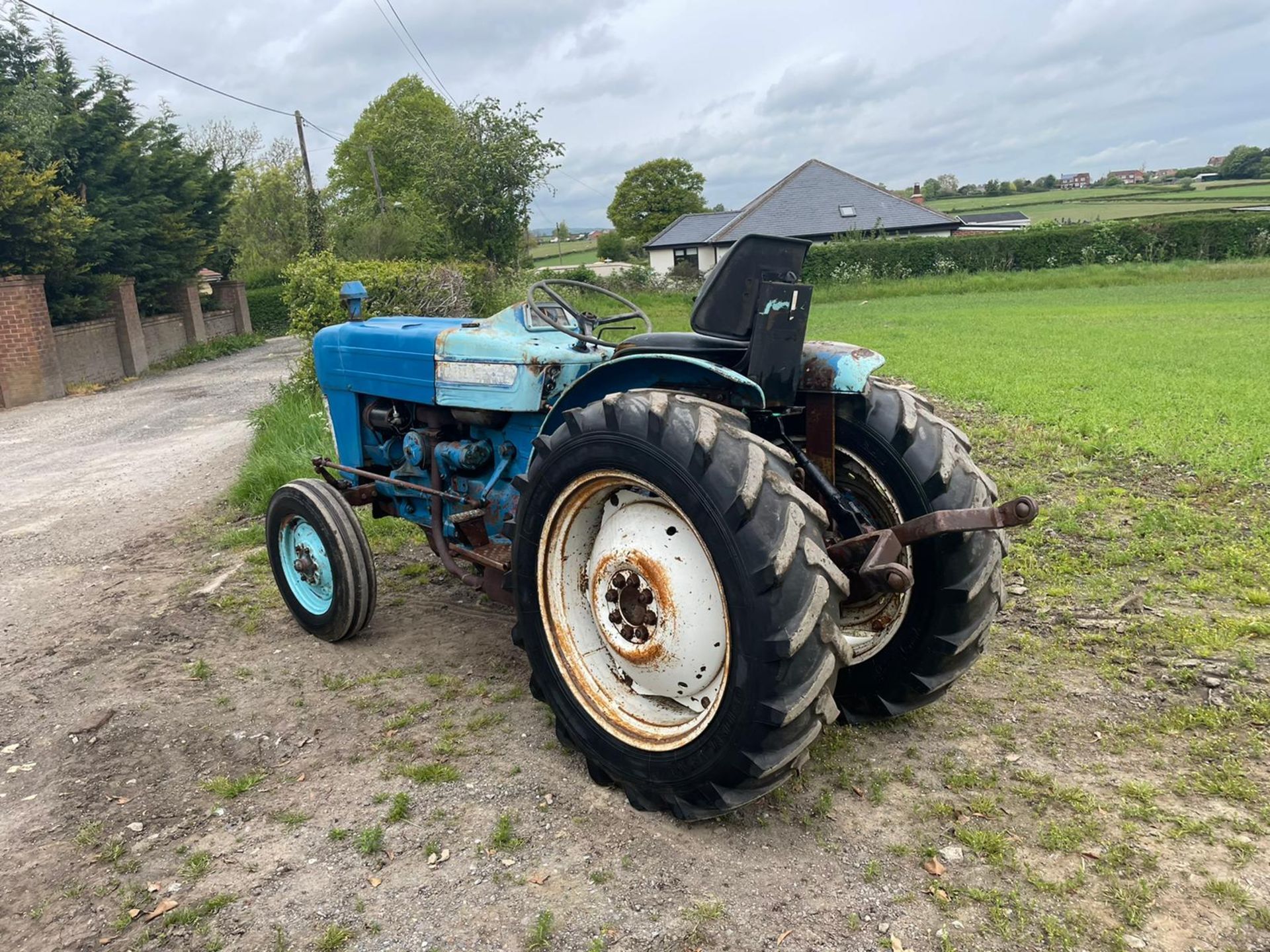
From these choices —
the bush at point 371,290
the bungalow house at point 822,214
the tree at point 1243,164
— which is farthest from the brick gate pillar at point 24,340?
the tree at point 1243,164

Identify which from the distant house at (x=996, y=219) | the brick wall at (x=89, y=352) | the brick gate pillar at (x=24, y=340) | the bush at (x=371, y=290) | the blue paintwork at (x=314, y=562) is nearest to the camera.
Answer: the blue paintwork at (x=314, y=562)

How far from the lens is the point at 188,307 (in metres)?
23.6

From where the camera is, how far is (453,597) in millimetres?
4809

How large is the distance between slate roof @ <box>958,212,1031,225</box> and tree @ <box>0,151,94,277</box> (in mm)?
52648

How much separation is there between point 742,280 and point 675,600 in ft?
3.48

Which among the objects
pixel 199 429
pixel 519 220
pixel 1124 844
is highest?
pixel 519 220

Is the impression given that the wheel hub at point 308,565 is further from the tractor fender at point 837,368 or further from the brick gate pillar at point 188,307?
the brick gate pillar at point 188,307

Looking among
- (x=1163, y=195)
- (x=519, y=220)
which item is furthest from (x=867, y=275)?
(x=1163, y=195)

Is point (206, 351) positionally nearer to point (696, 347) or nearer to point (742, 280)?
point (696, 347)

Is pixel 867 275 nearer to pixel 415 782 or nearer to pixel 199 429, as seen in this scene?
pixel 199 429

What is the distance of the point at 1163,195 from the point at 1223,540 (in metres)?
74.5

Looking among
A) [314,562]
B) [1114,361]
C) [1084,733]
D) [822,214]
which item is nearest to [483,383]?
[314,562]

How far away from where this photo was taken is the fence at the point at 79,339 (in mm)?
15664

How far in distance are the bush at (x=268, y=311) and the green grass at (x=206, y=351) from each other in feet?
11.8
